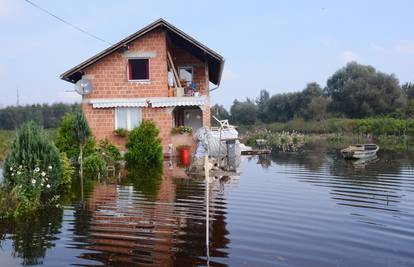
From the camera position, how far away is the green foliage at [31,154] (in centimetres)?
1013

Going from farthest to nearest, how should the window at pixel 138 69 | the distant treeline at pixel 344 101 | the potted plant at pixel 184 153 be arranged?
the distant treeline at pixel 344 101 → the window at pixel 138 69 → the potted plant at pixel 184 153

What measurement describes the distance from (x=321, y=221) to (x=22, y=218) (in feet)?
19.6

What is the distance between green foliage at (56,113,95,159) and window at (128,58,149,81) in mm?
4683

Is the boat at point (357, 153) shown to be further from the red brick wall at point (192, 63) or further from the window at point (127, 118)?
the window at point (127, 118)

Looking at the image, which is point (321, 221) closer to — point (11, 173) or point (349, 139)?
point (11, 173)

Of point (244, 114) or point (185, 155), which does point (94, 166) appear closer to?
point (185, 155)

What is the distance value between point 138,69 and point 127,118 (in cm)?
266

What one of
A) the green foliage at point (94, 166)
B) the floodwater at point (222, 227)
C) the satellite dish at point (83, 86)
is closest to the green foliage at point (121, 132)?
the satellite dish at point (83, 86)

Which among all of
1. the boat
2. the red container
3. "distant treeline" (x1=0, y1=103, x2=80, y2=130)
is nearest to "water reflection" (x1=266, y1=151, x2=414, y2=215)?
the boat

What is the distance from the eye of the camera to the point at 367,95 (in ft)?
176

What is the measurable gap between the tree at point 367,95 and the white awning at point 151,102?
3589cm

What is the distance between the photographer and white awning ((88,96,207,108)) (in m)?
23.0

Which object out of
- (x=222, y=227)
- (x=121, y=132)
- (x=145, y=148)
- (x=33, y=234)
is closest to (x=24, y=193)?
(x=33, y=234)

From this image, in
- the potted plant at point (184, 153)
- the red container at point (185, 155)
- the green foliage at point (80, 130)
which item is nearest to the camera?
the green foliage at point (80, 130)
